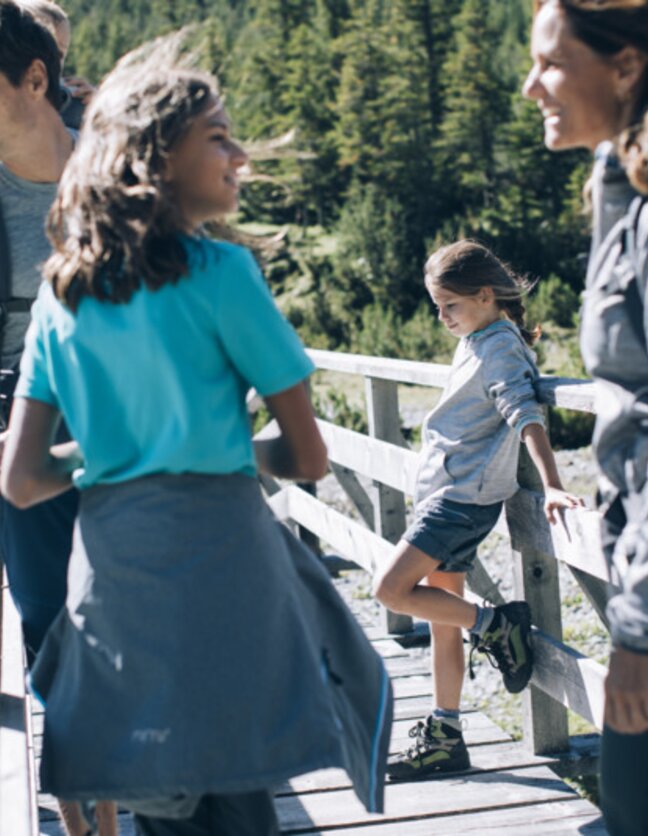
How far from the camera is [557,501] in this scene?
3.24 meters

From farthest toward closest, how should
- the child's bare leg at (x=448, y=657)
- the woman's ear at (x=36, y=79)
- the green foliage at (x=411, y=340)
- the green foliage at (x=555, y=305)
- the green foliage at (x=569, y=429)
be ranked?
the green foliage at (x=555, y=305), the green foliage at (x=411, y=340), the green foliage at (x=569, y=429), the child's bare leg at (x=448, y=657), the woman's ear at (x=36, y=79)

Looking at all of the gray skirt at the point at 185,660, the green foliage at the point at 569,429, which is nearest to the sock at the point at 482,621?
the gray skirt at the point at 185,660

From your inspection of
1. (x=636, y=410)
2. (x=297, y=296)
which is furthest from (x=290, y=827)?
(x=297, y=296)

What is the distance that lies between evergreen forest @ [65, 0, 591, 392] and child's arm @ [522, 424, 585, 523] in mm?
30192

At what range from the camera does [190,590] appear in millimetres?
1826

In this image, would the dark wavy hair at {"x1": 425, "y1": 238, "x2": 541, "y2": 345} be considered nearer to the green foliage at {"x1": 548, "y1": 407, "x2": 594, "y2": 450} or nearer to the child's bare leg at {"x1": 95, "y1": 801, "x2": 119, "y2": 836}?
the child's bare leg at {"x1": 95, "y1": 801, "x2": 119, "y2": 836}

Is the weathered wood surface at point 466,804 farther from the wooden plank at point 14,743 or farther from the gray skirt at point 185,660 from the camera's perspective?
the gray skirt at point 185,660

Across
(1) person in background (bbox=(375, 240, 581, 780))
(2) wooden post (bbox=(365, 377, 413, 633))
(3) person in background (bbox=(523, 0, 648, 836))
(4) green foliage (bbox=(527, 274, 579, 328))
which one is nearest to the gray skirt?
(3) person in background (bbox=(523, 0, 648, 836))

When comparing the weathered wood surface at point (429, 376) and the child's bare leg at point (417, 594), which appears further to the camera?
the child's bare leg at point (417, 594)

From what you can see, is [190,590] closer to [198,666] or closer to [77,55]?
[198,666]

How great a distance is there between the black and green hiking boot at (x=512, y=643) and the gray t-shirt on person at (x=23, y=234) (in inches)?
64.2

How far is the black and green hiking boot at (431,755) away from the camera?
143 inches

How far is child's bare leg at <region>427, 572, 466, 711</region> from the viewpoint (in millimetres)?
3707

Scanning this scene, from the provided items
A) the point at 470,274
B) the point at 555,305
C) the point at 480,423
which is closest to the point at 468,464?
the point at 480,423
